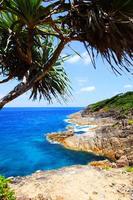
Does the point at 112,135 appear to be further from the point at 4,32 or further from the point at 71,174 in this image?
the point at 4,32

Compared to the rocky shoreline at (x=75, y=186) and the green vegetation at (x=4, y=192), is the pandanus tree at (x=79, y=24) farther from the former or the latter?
the rocky shoreline at (x=75, y=186)

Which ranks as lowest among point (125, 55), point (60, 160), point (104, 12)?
point (60, 160)

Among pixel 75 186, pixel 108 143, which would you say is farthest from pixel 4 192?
pixel 108 143

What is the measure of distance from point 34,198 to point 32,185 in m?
1.24

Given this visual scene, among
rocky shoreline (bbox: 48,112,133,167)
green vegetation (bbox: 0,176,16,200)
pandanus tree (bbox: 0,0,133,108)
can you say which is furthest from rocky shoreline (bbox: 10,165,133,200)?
rocky shoreline (bbox: 48,112,133,167)

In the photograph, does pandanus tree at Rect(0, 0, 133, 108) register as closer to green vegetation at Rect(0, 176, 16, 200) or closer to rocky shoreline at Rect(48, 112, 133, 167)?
green vegetation at Rect(0, 176, 16, 200)

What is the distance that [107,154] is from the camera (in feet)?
119

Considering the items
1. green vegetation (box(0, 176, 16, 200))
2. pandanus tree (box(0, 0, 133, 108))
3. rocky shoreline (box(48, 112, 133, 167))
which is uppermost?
pandanus tree (box(0, 0, 133, 108))

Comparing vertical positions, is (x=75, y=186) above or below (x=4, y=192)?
below

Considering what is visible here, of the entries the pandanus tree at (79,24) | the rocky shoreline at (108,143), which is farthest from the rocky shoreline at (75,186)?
the rocky shoreline at (108,143)

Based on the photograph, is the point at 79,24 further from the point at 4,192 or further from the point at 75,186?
the point at 75,186

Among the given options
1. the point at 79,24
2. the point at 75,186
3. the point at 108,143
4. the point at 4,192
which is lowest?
the point at 108,143

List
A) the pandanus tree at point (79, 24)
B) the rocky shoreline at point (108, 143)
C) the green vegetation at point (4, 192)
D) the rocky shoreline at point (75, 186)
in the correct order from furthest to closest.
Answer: the rocky shoreline at point (108, 143)
the rocky shoreline at point (75, 186)
the green vegetation at point (4, 192)
the pandanus tree at point (79, 24)

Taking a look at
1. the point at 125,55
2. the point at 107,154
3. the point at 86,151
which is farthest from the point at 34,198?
the point at 86,151
